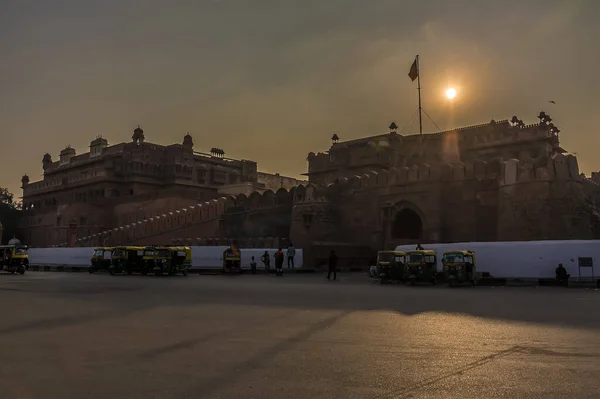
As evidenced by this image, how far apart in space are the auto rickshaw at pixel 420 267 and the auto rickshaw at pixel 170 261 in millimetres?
10934

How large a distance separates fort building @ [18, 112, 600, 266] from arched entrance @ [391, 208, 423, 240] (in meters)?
0.09

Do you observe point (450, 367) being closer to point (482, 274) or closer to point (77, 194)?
point (482, 274)

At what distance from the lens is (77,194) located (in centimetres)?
6706

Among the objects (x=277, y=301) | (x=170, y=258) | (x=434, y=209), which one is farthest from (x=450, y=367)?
(x=434, y=209)

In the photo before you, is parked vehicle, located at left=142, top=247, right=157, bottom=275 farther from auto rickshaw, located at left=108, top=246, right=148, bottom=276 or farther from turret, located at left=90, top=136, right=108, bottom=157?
turret, located at left=90, top=136, right=108, bottom=157

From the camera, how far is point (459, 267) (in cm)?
1867

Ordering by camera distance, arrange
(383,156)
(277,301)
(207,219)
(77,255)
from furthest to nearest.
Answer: (383,156), (207,219), (77,255), (277,301)

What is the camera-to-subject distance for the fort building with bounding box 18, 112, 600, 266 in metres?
25.9

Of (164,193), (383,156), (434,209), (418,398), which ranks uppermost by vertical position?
(383,156)

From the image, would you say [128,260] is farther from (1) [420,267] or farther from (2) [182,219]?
(2) [182,219]

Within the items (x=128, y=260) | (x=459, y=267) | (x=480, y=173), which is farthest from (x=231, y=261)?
(x=480, y=173)

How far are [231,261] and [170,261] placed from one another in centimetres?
321

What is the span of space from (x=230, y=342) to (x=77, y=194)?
214 feet

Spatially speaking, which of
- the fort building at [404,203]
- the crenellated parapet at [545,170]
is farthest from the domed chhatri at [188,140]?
the crenellated parapet at [545,170]
